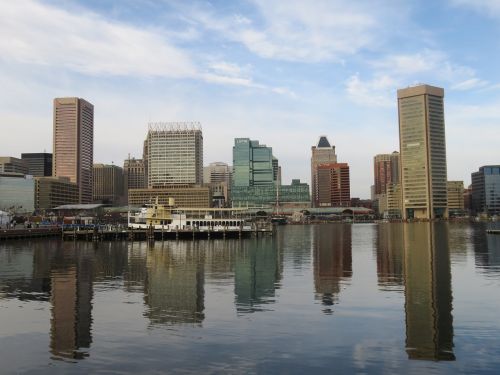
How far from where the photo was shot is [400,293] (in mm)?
43062

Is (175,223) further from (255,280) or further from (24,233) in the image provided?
(255,280)

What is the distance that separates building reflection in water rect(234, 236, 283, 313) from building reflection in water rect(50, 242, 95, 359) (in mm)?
11087

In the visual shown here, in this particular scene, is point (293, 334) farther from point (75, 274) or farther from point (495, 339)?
point (75, 274)

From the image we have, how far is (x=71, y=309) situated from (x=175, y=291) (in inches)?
400

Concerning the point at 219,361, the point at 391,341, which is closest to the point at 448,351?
the point at 391,341

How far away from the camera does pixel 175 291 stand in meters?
44.6

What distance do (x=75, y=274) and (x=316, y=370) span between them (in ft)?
136

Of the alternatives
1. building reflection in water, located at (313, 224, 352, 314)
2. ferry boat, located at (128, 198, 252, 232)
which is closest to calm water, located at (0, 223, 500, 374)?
building reflection in water, located at (313, 224, 352, 314)

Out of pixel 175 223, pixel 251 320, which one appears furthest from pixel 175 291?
pixel 175 223

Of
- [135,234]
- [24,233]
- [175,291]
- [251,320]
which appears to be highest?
[24,233]

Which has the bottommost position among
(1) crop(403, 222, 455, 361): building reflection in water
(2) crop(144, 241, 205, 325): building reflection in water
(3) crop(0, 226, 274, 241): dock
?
(1) crop(403, 222, 455, 361): building reflection in water

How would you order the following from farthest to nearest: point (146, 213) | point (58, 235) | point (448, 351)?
1. point (58, 235)
2. point (146, 213)
3. point (448, 351)

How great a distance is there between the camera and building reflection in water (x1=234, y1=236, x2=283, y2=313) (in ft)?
128

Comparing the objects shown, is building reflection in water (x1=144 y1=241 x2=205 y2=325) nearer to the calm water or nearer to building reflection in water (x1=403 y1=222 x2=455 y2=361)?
the calm water
